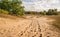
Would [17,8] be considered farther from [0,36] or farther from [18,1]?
[0,36]

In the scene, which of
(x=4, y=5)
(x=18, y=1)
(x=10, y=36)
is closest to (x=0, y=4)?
(x=4, y=5)

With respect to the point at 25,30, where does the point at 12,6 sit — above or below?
below

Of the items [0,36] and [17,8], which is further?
[17,8]

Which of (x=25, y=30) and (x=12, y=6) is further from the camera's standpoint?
(x=12, y=6)

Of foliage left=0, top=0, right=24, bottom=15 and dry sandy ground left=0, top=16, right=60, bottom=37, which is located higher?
dry sandy ground left=0, top=16, right=60, bottom=37

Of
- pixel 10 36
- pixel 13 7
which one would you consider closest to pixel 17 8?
pixel 13 7

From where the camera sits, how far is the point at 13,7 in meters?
56.2

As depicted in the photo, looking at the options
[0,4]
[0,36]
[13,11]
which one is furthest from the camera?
[13,11]

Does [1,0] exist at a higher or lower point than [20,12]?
higher

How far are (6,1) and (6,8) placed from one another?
2051 mm

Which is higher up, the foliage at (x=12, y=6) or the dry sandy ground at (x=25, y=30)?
the dry sandy ground at (x=25, y=30)

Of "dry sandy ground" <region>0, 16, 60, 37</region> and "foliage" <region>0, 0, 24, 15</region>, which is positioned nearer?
"dry sandy ground" <region>0, 16, 60, 37</region>

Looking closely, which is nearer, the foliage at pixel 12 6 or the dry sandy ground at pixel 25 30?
the dry sandy ground at pixel 25 30

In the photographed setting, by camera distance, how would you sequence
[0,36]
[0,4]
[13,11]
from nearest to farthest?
[0,36] < [0,4] < [13,11]
